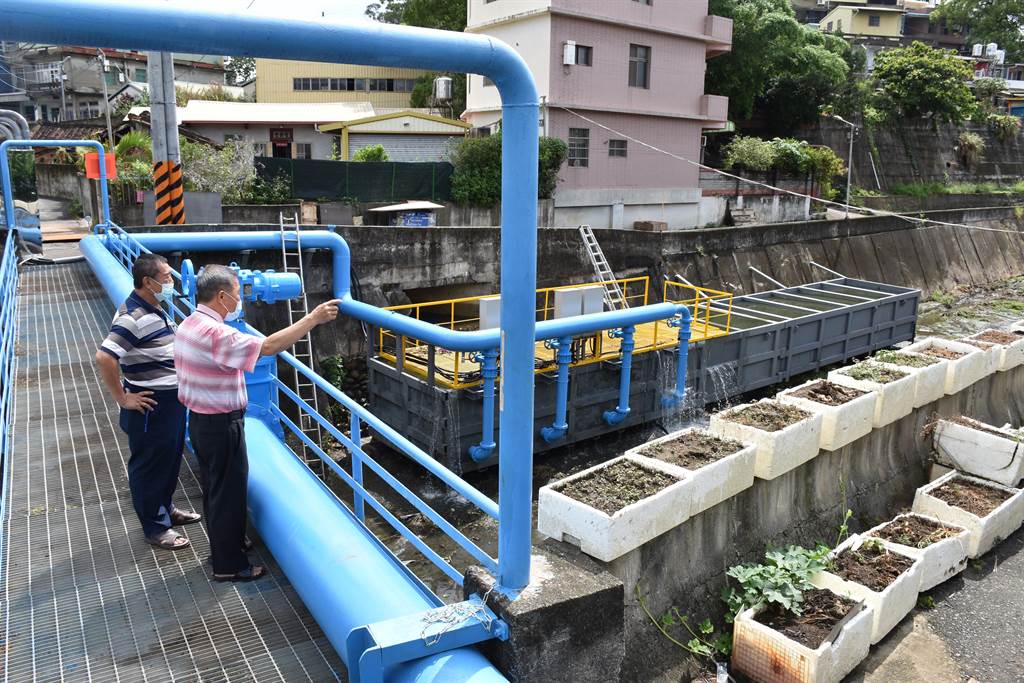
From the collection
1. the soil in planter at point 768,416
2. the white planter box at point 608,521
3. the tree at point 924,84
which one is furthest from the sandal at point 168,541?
the tree at point 924,84

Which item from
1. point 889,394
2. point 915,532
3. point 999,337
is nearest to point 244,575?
point 915,532

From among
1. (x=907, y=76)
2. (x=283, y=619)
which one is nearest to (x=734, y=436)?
(x=283, y=619)

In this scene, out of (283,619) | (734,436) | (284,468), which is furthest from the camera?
(734,436)

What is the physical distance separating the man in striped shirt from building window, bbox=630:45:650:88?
22.7m

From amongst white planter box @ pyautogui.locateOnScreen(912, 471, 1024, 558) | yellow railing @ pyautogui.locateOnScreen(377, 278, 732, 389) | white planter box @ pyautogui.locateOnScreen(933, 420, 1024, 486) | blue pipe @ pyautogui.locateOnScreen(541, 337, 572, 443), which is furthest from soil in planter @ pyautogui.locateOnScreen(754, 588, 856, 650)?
yellow railing @ pyautogui.locateOnScreen(377, 278, 732, 389)

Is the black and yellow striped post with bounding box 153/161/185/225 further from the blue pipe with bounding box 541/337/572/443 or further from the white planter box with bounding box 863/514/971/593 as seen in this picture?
the white planter box with bounding box 863/514/971/593

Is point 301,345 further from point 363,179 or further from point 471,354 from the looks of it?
point 363,179

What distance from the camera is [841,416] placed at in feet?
22.7

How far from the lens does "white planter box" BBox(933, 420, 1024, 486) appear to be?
316 inches

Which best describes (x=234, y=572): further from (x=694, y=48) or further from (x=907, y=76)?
(x=907, y=76)

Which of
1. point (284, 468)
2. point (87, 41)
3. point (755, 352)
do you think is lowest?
point (755, 352)

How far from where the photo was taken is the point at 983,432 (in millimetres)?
8219

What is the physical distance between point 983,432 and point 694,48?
69.5 ft

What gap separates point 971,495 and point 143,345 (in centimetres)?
780
